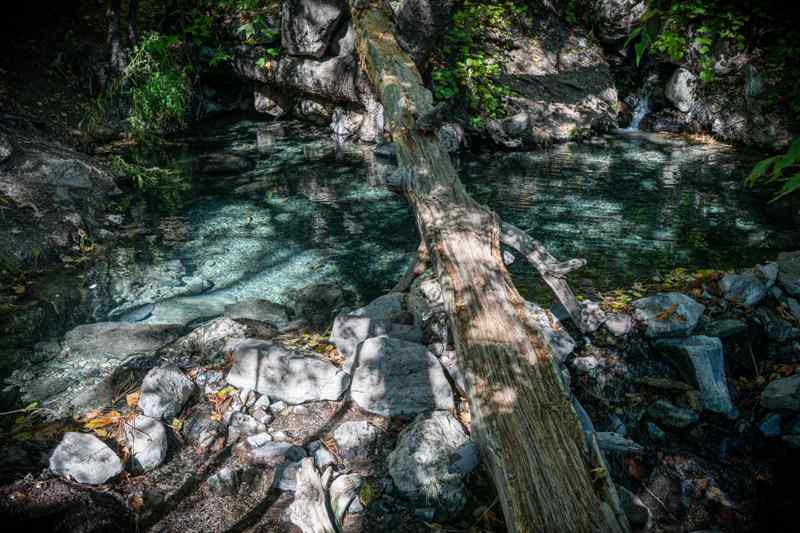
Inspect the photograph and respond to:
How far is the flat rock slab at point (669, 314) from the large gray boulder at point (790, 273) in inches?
33.4

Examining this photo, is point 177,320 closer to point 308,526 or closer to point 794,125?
point 308,526

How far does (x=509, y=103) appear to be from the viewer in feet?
35.0

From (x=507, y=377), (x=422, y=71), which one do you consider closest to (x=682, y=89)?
(x=422, y=71)

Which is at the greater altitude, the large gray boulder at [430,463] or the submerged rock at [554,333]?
the submerged rock at [554,333]

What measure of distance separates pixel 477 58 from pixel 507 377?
32.1 ft

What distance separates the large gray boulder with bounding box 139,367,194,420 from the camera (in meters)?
3.14

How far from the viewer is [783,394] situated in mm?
3256

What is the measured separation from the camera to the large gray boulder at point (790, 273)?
415 cm

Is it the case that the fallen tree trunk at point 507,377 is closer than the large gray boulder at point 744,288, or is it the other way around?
the fallen tree trunk at point 507,377

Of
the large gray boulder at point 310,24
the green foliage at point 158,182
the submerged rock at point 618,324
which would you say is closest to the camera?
the submerged rock at point 618,324

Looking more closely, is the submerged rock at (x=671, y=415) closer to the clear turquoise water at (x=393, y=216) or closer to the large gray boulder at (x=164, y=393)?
the clear turquoise water at (x=393, y=216)

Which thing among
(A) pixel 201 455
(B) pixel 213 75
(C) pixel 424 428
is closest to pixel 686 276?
(C) pixel 424 428

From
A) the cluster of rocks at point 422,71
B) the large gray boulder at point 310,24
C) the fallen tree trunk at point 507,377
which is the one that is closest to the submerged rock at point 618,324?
the fallen tree trunk at point 507,377

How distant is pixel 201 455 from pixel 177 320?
2048 millimetres
